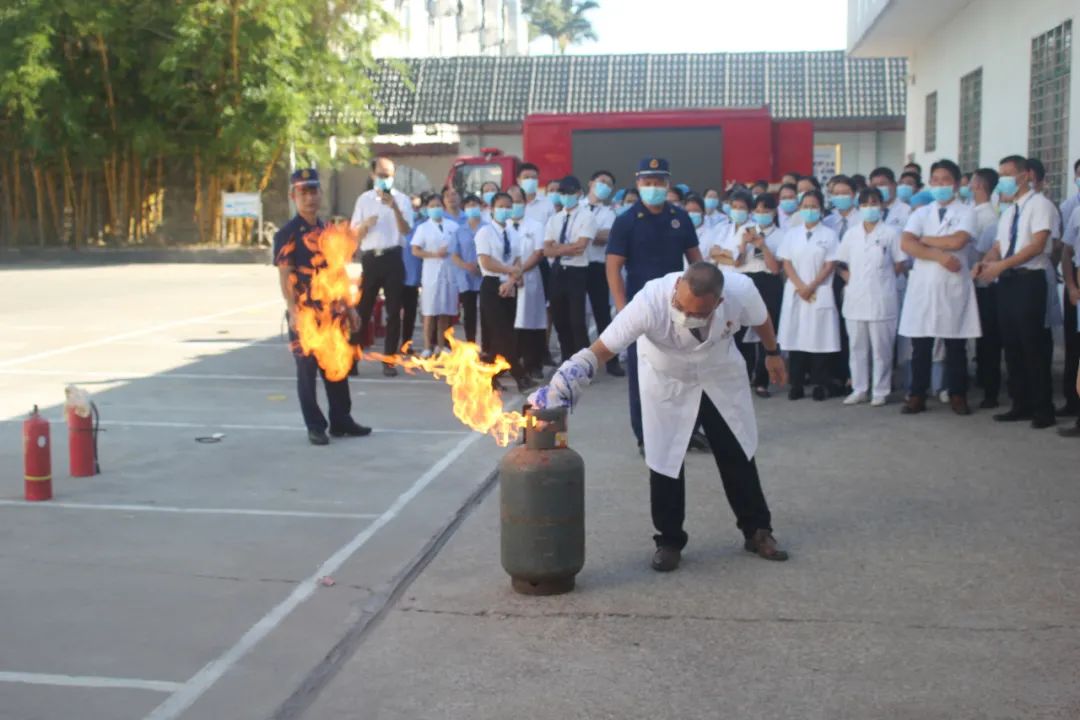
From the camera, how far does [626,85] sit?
41.6 m

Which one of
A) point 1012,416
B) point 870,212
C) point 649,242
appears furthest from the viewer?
point 870,212

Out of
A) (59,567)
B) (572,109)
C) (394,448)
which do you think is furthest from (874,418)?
(572,109)

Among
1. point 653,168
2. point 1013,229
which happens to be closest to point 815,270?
point 1013,229

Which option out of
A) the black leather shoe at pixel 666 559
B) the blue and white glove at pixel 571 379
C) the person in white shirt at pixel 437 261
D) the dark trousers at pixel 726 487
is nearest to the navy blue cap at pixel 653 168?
the dark trousers at pixel 726 487

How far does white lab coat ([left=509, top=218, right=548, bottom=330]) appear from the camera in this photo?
1320cm

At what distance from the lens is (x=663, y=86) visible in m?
41.2

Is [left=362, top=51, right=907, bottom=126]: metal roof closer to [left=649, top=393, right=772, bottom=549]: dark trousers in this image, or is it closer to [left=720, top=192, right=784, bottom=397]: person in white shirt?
[left=720, top=192, right=784, bottom=397]: person in white shirt

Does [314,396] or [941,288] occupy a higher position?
[941,288]

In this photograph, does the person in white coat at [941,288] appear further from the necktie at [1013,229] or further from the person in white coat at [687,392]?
the person in white coat at [687,392]

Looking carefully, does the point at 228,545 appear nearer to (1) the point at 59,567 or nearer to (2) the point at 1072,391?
(1) the point at 59,567

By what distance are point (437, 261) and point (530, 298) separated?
161 centimetres

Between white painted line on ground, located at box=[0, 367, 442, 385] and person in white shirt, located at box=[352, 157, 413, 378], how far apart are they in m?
0.67

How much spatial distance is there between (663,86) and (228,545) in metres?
36.0

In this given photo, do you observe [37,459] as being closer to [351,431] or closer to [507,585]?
[351,431]
